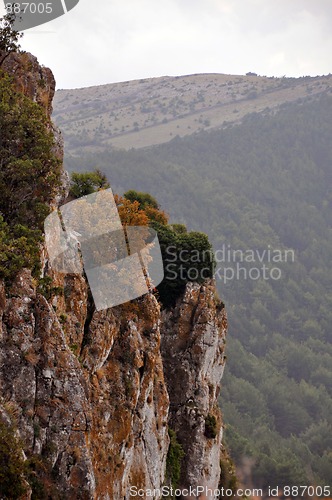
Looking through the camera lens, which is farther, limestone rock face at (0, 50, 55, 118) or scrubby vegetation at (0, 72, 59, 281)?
limestone rock face at (0, 50, 55, 118)

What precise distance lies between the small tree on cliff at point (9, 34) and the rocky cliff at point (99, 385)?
96 centimetres

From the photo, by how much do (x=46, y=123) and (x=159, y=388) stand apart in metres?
12.2

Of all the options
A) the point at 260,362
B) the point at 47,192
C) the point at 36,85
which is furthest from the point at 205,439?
the point at 260,362

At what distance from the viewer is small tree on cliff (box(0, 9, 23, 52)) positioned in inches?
970

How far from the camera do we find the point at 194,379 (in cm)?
3150

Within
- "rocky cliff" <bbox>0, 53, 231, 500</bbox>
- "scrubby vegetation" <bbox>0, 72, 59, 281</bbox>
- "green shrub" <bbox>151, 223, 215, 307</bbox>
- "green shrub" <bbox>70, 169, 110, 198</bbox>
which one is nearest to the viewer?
"rocky cliff" <bbox>0, 53, 231, 500</bbox>

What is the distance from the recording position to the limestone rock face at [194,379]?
30.4m

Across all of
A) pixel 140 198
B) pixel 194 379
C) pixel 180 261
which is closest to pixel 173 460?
pixel 194 379

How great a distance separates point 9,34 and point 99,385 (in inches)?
591

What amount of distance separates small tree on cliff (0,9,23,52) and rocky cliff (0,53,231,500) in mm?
961

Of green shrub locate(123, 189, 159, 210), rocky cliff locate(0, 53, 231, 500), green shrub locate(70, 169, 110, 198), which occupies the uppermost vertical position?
green shrub locate(70, 169, 110, 198)

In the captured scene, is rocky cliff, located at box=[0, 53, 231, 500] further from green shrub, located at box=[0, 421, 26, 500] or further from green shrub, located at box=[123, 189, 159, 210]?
green shrub, located at box=[123, 189, 159, 210]

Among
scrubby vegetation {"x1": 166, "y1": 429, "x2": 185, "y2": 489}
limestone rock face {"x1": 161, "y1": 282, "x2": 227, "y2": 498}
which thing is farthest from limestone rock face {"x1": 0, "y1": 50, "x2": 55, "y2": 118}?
scrubby vegetation {"x1": 166, "y1": 429, "x2": 185, "y2": 489}

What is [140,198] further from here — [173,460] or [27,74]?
[173,460]
